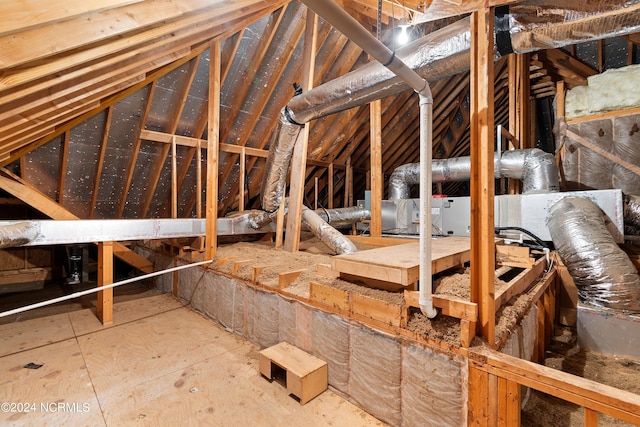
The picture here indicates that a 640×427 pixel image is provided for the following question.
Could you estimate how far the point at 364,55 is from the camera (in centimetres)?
420

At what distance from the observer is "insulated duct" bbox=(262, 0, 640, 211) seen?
1.27 metres

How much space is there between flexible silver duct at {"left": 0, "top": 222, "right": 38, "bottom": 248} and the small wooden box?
7.58 feet

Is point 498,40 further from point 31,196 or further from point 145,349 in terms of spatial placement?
point 31,196

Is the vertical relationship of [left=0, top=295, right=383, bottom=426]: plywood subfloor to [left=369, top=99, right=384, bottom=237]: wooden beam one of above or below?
below

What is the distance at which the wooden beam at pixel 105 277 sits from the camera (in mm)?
2986

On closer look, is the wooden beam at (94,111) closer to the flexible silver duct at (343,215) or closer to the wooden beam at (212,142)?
the wooden beam at (212,142)

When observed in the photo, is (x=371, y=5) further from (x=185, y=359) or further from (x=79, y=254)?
(x=79, y=254)

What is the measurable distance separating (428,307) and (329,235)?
5.87ft

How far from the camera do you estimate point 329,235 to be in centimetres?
311

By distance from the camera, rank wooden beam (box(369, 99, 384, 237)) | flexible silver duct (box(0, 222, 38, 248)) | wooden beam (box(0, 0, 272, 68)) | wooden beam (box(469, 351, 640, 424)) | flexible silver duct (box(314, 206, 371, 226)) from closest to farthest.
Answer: wooden beam (box(469, 351, 640, 424))
wooden beam (box(0, 0, 272, 68))
flexible silver duct (box(0, 222, 38, 248))
wooden beam (box(369, 99, 384, 237))
flexible silver duct (box(314, 206, 371, 226))

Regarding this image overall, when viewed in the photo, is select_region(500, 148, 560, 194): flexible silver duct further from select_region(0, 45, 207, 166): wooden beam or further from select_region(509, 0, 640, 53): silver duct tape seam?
select_region(0, 45, 207, 166): wooden beam

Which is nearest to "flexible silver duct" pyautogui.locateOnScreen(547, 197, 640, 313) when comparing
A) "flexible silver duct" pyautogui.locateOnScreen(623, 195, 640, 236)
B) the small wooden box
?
"flexible silver duct" pyautogui.locateOnScreen(623, 195, 640, 236)

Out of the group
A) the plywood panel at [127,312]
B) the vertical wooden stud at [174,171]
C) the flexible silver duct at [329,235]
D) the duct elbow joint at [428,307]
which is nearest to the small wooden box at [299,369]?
the duct elbow joint at [428,307]

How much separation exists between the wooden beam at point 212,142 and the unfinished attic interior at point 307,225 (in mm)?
27
